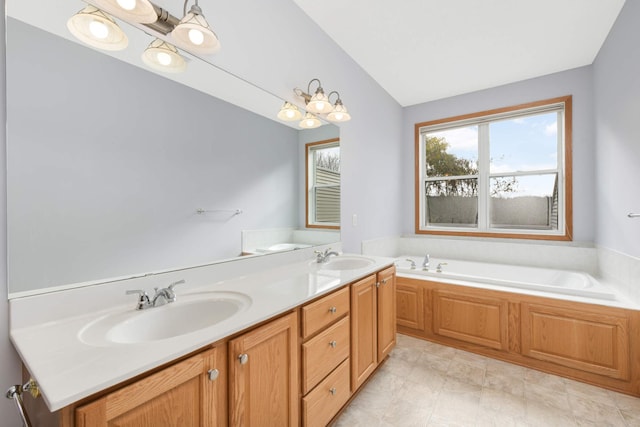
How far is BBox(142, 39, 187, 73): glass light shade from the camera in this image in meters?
1.22

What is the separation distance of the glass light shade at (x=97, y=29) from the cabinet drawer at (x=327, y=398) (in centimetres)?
172

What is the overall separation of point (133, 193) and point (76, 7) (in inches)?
27.9

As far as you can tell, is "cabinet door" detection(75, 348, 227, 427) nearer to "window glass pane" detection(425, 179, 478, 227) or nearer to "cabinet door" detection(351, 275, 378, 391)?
"cabinet door" detection(351, 275, 378, 391)

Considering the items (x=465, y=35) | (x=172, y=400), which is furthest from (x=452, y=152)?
(x=172, y=400)

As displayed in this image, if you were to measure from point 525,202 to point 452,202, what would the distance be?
2.46ft

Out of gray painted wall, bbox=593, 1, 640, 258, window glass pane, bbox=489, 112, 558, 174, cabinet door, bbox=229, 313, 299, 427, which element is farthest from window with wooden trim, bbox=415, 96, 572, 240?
cabinet door, bbox=229, 313, 299, 427

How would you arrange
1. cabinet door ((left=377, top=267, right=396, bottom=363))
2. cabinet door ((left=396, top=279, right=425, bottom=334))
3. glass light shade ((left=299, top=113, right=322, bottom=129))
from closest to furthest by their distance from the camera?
cabinet door ((left=377, top=267, right=396, bottom=363)), glass light shade ((left=299, top=113, right=322, bottom=129)), cabinet door ((left=396, top=279, right=425, bottom=334))

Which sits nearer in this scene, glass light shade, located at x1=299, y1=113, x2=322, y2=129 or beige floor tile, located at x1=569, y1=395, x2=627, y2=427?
beige floor tile, located at x1=569, y1=395, x2=627, y2=427

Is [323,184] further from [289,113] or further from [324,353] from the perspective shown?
[324,353]

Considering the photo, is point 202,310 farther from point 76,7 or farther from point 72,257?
point 76,7

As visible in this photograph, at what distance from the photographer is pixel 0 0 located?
0.89 meters

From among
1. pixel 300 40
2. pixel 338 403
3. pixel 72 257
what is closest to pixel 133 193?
pixel 72 257

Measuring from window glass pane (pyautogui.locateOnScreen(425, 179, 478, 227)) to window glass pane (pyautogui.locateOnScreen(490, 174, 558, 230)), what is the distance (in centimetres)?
21

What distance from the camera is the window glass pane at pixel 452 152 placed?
11.0 ft
